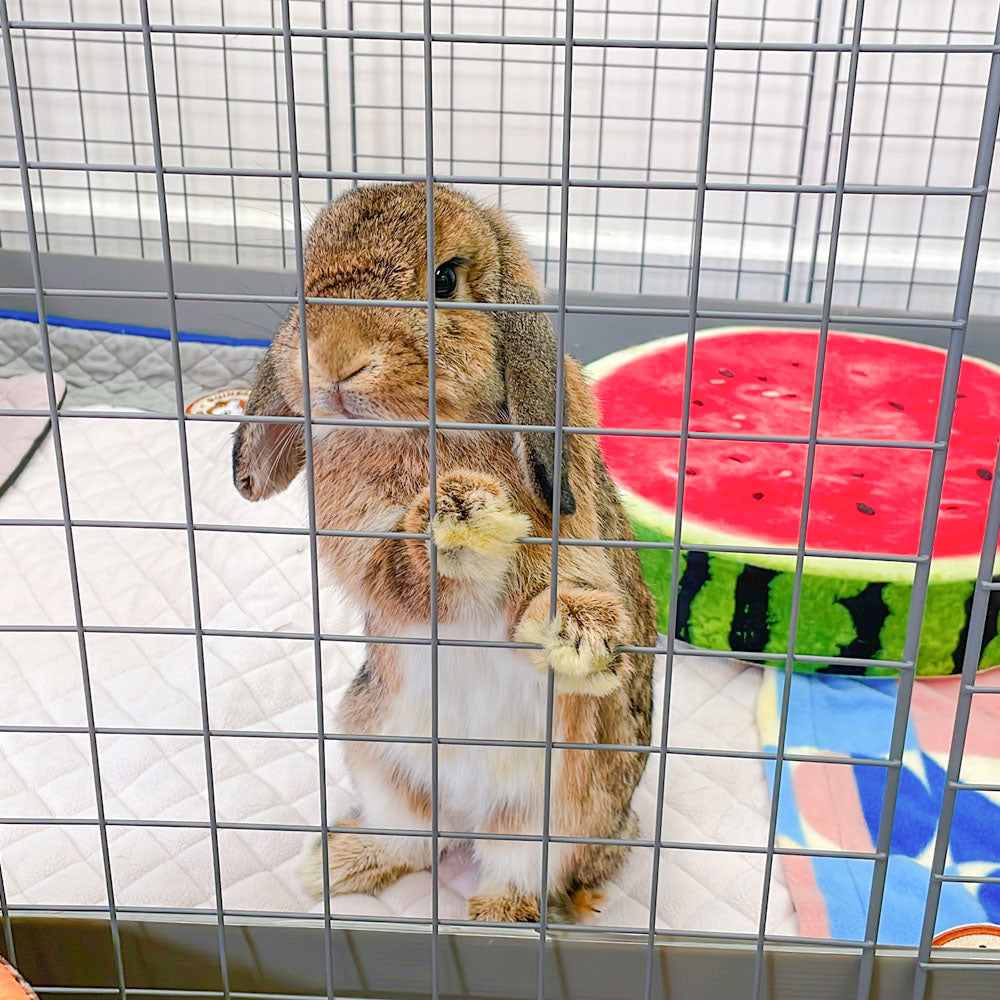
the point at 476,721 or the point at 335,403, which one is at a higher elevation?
the point at 335,403

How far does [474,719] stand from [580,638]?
0.20 metres

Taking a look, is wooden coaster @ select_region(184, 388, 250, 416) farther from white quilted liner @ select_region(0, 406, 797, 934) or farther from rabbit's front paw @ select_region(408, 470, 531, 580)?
rabbit's front paw @ select_region(408, 470, 531, 580)

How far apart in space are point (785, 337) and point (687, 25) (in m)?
0.86

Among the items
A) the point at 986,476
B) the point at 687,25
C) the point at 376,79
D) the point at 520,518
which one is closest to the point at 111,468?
the point at 376,79

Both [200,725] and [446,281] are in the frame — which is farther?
[200,725]

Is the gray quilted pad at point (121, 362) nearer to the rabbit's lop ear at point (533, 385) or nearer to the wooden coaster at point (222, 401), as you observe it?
the wooden coaster at point (222, 401)

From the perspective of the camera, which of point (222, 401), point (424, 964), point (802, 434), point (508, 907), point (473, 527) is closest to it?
point (473, 527)

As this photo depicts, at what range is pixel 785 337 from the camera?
216cm

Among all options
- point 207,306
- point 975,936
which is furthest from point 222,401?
point 975,936

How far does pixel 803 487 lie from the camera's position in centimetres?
125

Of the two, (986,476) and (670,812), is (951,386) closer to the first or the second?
(670,812)

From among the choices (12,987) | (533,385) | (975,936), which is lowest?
(975,936)

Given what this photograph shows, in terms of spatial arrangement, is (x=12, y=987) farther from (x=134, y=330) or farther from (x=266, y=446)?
(x=134, y=330)

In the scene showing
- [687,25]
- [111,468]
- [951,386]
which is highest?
[687,25]
